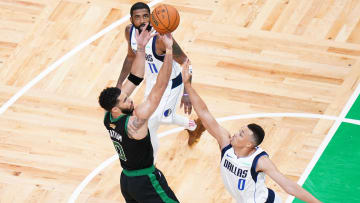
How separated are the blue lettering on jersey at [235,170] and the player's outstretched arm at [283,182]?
0.15m

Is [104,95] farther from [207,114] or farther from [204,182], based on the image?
[204,182]

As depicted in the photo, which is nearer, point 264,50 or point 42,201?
point 42,201

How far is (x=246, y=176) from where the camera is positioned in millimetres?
8008

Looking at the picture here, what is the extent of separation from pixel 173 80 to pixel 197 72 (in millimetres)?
2399

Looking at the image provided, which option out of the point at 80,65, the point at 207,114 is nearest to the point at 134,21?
the point at 207,114

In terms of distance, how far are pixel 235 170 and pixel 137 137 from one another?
3.54ft

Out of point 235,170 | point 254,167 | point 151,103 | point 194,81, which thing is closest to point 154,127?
point 151,103

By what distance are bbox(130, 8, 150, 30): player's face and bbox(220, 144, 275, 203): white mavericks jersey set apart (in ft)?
6.49

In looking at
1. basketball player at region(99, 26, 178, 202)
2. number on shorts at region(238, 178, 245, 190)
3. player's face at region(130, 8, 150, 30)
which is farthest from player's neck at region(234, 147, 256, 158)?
player's face at region(130, 8, 150, 30)

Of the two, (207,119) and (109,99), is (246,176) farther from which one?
(109,99)

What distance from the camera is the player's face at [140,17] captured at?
9.18 meters

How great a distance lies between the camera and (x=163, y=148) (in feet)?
34.2

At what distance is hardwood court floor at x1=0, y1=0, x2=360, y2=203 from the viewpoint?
395 inches

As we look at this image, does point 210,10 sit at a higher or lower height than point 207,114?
lower
